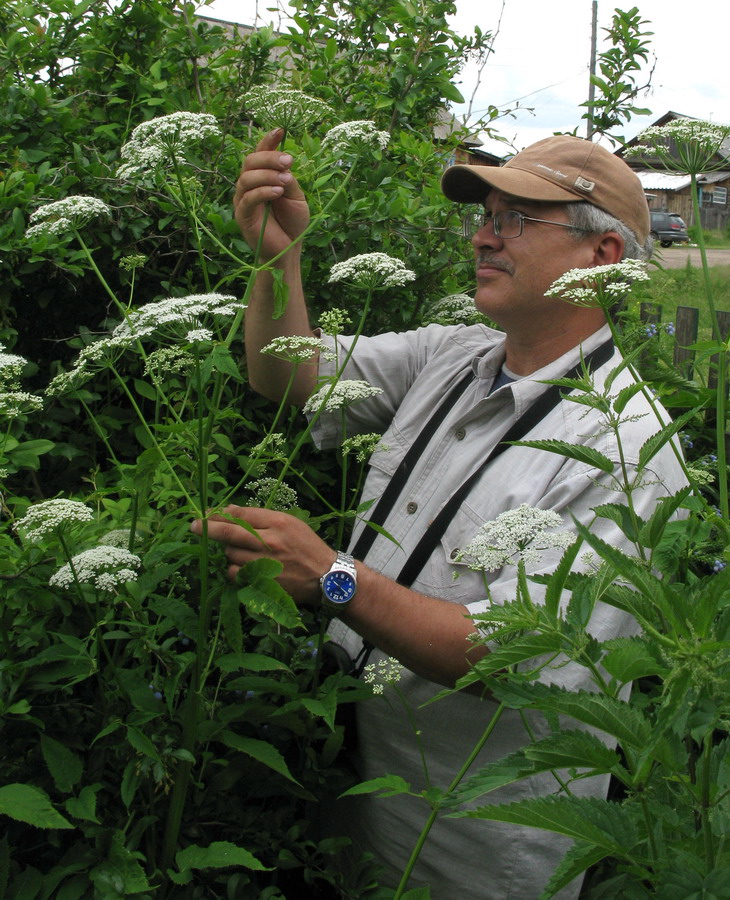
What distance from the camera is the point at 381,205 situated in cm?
298

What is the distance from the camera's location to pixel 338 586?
191 cm

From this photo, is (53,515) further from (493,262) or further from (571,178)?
(571,178)

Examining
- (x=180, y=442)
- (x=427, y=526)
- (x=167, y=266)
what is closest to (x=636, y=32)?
(x=167, y=266)

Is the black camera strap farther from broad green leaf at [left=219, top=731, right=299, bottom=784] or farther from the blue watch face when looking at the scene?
broad green leaf at [left=219, top=731, right=299, bottom=784]

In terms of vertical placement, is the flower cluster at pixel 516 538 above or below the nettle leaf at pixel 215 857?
above

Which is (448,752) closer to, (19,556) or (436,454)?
(436,454)

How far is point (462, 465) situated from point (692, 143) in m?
0.97

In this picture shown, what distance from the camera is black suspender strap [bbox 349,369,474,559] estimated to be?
2.47 m

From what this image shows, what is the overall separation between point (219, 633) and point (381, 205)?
1.75 metres

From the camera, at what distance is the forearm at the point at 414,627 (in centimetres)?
194

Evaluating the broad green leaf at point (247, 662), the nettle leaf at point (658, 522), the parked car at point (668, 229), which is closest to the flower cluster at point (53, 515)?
the broad green leaf at point (247, 662)

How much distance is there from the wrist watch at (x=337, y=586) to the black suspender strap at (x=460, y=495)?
0.38m

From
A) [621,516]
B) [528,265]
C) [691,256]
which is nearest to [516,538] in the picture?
[621,516]

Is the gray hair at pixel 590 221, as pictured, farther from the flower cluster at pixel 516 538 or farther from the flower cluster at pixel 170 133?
the flower cluster at pixel 516 538
